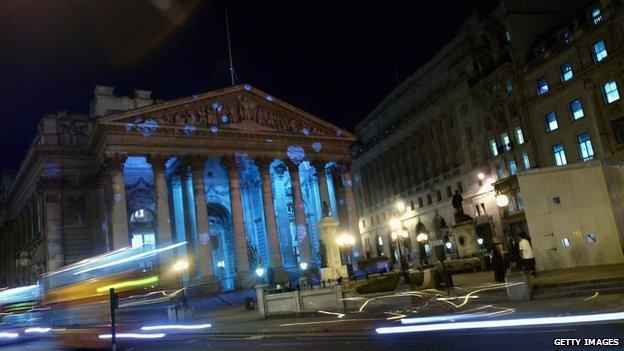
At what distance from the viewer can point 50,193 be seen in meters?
46.1

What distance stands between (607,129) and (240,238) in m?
30.4

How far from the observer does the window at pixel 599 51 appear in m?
36.9

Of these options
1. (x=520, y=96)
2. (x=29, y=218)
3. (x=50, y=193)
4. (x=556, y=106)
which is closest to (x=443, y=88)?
(x=520, y=96)

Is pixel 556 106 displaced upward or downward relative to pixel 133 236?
upward

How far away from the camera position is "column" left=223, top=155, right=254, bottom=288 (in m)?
43.0

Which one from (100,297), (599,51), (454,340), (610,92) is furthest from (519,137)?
(100,297)

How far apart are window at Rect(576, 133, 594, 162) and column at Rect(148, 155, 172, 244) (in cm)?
3369

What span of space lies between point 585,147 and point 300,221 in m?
24.9

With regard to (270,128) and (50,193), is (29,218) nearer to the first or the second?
(50,193)

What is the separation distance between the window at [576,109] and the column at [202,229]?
3094 cm

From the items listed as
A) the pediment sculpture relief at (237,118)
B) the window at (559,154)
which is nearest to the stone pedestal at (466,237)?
the window at (559,154)

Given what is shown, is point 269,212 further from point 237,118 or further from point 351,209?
point 351,209

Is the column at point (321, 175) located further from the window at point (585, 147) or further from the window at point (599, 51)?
the window at point (599, 51)

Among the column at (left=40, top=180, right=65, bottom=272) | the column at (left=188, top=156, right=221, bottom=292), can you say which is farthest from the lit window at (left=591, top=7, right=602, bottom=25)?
the column at (left=40, top=180, right=65, bottom=272)
